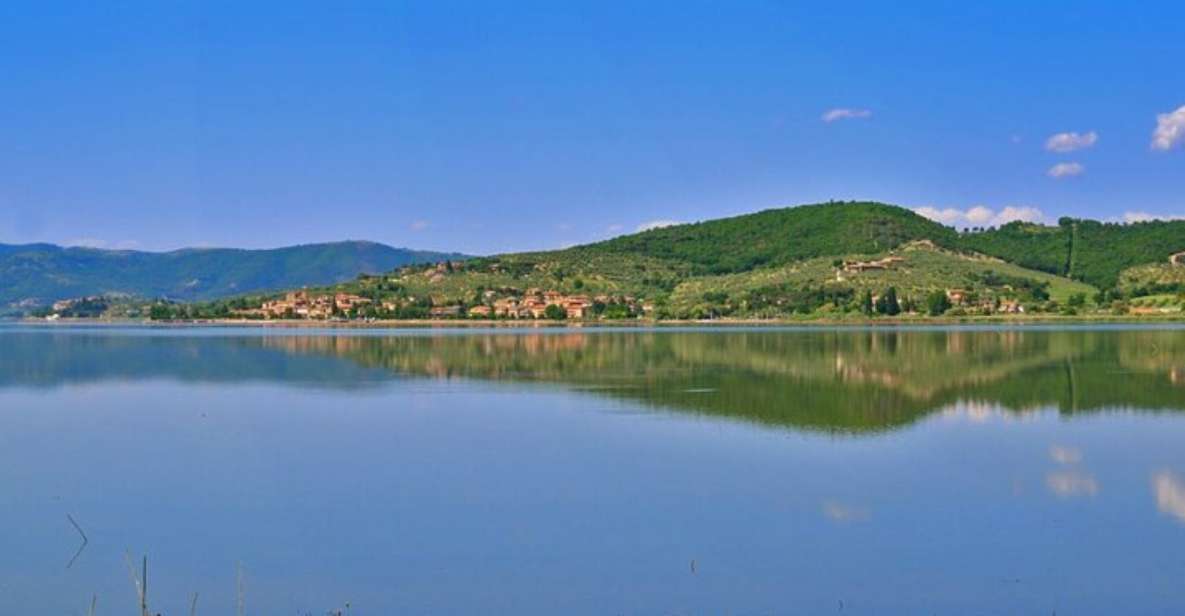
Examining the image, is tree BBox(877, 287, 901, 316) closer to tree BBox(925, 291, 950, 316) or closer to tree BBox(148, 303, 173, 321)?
tree BBox(925, 291, 950, 316)

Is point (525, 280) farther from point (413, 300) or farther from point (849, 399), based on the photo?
point (849, 399)

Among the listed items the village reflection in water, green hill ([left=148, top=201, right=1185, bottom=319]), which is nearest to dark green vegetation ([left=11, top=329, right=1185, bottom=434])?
the village reflection in water

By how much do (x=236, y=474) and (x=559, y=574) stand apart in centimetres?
812

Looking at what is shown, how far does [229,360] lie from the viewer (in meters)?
51.1

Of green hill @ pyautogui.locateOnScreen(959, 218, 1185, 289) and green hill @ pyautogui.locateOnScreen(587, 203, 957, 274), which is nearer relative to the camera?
green hill @ pyautogui.locateOnScreen(959, 218, 1185, 289)

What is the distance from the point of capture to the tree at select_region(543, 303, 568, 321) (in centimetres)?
12188

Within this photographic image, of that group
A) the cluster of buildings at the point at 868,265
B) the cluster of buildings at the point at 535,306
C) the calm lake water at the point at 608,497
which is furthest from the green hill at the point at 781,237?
the calm lake water at the point at 608,497

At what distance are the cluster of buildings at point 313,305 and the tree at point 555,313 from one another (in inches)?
895

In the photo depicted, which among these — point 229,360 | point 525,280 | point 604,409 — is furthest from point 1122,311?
point 604,409

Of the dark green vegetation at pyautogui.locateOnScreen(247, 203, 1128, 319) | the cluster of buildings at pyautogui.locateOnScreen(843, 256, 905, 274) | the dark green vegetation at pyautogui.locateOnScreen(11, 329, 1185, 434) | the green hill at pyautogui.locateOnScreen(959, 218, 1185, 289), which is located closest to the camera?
the dark green vegetation at pyautogui.locateOnScreen(11, 329, 1185, 434)

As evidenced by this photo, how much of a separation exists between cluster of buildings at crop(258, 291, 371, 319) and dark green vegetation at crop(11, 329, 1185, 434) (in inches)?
2628

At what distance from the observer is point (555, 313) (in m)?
123

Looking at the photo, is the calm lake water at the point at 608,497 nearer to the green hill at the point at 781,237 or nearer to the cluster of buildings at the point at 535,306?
the cluster of buildings at the point at 535,306

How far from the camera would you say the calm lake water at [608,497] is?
11.4 meters
